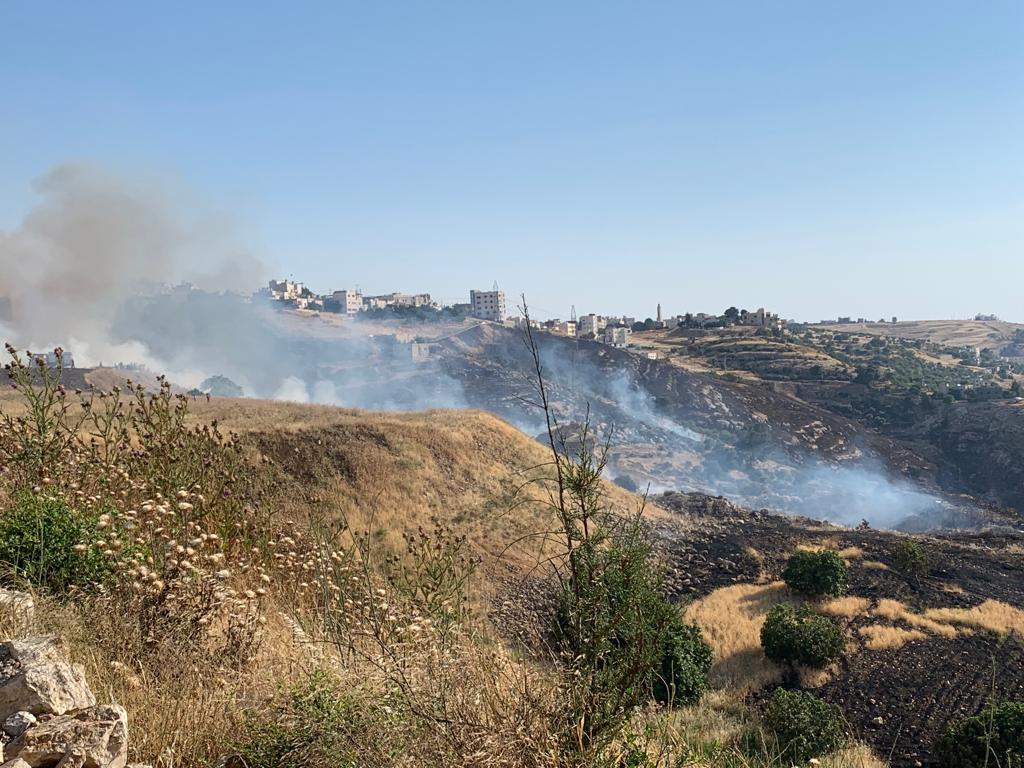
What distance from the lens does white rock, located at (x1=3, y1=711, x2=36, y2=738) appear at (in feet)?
7.47

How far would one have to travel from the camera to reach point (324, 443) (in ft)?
81.7

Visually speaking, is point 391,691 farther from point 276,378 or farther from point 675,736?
point 276,378

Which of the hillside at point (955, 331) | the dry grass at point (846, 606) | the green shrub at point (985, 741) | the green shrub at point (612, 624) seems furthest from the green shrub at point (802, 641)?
the hillside at point (955, 331)

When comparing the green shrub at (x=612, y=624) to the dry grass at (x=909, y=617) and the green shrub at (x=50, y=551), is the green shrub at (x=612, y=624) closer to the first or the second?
the green shrub at (x=50, y=551)

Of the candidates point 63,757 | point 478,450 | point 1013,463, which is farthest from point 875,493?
point 63,757

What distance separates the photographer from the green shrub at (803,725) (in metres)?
9.20

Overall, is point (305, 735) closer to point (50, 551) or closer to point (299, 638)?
point (299, 638)

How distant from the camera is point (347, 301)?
133 m

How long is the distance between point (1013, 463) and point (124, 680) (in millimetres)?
59484

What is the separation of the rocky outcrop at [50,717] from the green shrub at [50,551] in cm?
144

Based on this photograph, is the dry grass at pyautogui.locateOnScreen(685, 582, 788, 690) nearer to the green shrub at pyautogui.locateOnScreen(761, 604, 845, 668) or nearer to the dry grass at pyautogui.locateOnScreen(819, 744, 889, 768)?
the green shrub at pyautogui.locateOnScreen(761, 604, 845, 668)

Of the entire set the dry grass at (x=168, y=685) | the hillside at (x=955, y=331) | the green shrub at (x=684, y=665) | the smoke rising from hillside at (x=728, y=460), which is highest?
the hillside at (x=955, y=331)

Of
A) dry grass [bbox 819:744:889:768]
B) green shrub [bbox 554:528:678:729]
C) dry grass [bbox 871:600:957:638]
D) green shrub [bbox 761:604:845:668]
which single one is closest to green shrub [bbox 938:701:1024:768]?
A: dry grass [bbox 819:744:889:768]

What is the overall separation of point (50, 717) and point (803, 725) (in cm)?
1015
